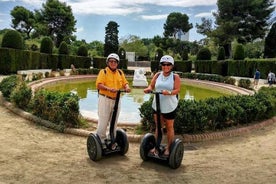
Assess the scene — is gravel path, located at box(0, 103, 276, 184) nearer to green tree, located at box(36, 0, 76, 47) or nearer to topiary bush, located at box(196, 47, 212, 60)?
topiary bush, located at box(196, 47, 212, 60)

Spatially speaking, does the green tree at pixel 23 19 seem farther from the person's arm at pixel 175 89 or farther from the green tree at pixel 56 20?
the person's arm at pixel 175 89

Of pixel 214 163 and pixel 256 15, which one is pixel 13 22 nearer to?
pixel 256 15

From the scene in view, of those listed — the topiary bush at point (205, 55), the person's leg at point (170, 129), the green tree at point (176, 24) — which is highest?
the green tree at point (176, 24)

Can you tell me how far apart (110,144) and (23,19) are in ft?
185

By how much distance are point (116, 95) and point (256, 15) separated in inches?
1528

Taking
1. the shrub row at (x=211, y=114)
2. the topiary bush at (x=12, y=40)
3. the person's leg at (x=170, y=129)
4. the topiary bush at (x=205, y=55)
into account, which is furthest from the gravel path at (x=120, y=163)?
the topiary bush at (x=205, y=55)

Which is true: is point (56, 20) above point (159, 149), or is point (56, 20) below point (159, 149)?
above

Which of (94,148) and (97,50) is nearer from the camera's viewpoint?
(94,148)

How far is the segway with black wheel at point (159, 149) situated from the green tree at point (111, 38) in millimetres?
34908

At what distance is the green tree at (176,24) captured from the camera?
73.0 m

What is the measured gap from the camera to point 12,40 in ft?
68.3

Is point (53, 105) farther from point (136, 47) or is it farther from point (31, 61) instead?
point (136, 47)

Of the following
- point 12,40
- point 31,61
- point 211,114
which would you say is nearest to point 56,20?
point 31,61

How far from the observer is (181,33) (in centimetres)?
7469
